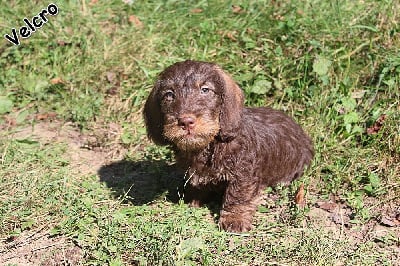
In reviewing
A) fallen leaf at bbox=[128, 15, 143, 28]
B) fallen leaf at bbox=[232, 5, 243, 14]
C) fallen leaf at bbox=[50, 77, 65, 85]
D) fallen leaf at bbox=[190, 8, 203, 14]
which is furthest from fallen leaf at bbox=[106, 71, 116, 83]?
fallen leaf at bbox=[232, 5, 243, 14]

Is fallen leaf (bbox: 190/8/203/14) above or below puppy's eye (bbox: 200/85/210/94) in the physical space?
above

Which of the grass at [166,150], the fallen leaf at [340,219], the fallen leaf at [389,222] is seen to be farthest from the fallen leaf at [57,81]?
the fallen leaf at [389,222]

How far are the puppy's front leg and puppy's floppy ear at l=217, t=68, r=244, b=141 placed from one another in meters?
0.42

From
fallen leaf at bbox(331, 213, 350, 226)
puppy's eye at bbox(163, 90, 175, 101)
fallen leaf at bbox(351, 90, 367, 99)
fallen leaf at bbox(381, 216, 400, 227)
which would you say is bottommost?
fallen leaf at bbox(381, 216, 400, 227)

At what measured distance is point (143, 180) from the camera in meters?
6.15

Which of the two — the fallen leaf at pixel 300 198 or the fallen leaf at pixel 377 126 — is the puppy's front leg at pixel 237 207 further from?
the fallen leaf at pixel 377 126

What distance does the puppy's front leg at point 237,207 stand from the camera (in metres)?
5.12

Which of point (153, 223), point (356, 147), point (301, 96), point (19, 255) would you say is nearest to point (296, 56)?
point (301, 96)

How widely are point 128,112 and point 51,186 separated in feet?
5.46

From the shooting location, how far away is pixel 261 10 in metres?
7.65

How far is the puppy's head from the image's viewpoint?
184 inches

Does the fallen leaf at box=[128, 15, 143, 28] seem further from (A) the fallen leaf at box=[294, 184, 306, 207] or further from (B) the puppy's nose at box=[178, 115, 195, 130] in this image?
(B) the puppy's nose at box=[178, 115, 195, 130]

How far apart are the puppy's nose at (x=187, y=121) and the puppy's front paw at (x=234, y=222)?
0.94 metres

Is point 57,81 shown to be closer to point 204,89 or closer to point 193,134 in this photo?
point 204,89
